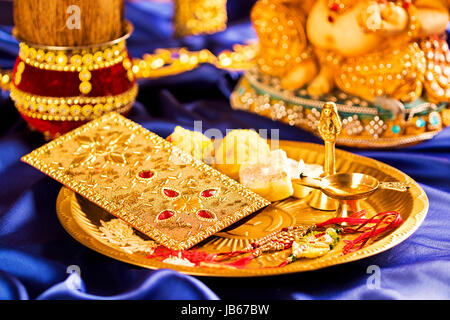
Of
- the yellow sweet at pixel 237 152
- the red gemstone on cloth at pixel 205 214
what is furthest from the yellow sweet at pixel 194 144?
the red gemstone on cloth at pixel 205 214

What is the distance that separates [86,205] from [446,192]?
0.45 meters

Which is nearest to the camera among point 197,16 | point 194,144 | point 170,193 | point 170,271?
point 170,271

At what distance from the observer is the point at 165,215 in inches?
27.6

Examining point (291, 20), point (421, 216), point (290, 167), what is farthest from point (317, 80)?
point (421, 216)

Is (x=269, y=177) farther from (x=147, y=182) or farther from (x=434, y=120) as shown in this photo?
(x=434, y=120)

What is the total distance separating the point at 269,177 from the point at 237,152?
6 cm

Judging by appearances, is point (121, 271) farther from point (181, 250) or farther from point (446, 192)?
point (446, 192)

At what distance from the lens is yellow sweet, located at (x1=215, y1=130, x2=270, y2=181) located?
814mm

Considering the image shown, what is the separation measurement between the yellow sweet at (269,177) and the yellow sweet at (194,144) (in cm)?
6

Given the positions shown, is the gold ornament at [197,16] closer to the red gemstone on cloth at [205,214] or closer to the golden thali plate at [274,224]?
the golden thali plate at [274,224]

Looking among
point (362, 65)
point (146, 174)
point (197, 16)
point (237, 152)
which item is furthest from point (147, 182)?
point (197, 16)

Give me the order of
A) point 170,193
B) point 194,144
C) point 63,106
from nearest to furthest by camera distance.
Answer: point 170,193, point 194,144, point 63,106

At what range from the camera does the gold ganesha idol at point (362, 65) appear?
37.5 inches

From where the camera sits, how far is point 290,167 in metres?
0.82
